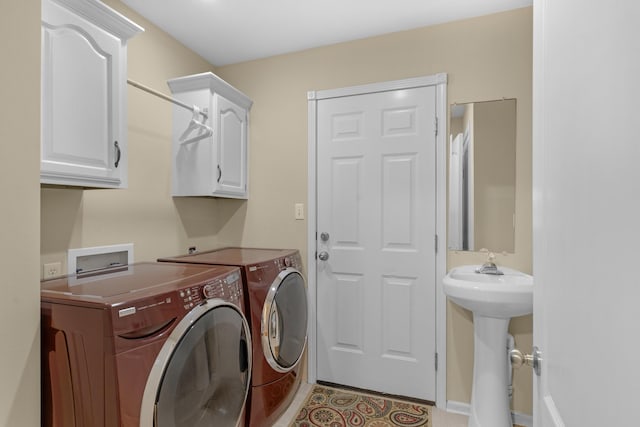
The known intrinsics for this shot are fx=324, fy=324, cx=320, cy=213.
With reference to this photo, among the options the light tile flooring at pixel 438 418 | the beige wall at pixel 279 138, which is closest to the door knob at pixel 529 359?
the beige wall at pixel 279 138

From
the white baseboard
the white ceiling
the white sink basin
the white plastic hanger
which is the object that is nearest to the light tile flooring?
the white baseboard

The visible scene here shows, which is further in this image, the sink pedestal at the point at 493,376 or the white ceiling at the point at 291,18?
the white ceiling at the point at 291,18

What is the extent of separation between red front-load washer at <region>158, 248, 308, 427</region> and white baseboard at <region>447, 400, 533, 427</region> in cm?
102

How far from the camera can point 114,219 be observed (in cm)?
183

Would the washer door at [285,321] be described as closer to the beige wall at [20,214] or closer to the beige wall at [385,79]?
the beige wall at [385,79]

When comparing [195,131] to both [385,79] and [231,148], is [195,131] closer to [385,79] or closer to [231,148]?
[231,148]

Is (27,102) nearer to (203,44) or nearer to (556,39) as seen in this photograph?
(556,39)

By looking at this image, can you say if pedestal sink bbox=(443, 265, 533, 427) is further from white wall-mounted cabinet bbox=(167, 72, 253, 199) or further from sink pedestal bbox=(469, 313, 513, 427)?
white wall-mounted cabinet bbox=(167, 72, 253, 199)

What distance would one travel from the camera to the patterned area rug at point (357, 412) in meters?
1.96

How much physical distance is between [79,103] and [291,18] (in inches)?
53.1

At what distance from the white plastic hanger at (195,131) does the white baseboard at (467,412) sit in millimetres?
2365


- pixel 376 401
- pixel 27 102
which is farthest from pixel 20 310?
pixel 376 401

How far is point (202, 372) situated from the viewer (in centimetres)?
125

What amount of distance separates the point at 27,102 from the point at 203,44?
165 cm
